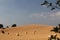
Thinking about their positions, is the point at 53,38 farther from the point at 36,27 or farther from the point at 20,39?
the point at 36,27

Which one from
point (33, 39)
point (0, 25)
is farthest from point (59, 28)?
point (0, 25)

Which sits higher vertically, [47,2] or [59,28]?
[47,2]

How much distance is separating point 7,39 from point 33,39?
2.27 meters

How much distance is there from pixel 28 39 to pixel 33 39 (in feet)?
1.43

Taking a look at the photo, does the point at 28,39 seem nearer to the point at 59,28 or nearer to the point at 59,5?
the point at 59,5

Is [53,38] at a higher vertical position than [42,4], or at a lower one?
lower

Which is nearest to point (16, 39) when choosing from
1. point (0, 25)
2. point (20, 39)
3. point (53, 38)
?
point (20, 39)

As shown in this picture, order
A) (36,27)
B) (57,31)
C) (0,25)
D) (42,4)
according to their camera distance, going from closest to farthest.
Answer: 1. (42,4)
2. (57,31)
3. (36,27)
4. (0,25)

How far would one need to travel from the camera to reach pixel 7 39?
18.8 meters

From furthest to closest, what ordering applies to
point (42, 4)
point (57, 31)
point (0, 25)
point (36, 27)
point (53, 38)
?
point (0, 25), point (36, 27), point (57, 31), point (42, 4), point (53, 38)

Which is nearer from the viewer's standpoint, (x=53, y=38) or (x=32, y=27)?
(x=53, y=38)

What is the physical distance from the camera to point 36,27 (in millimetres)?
30047

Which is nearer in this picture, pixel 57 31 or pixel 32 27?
pixel 57 31

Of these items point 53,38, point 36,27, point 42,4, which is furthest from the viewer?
point 36,27
